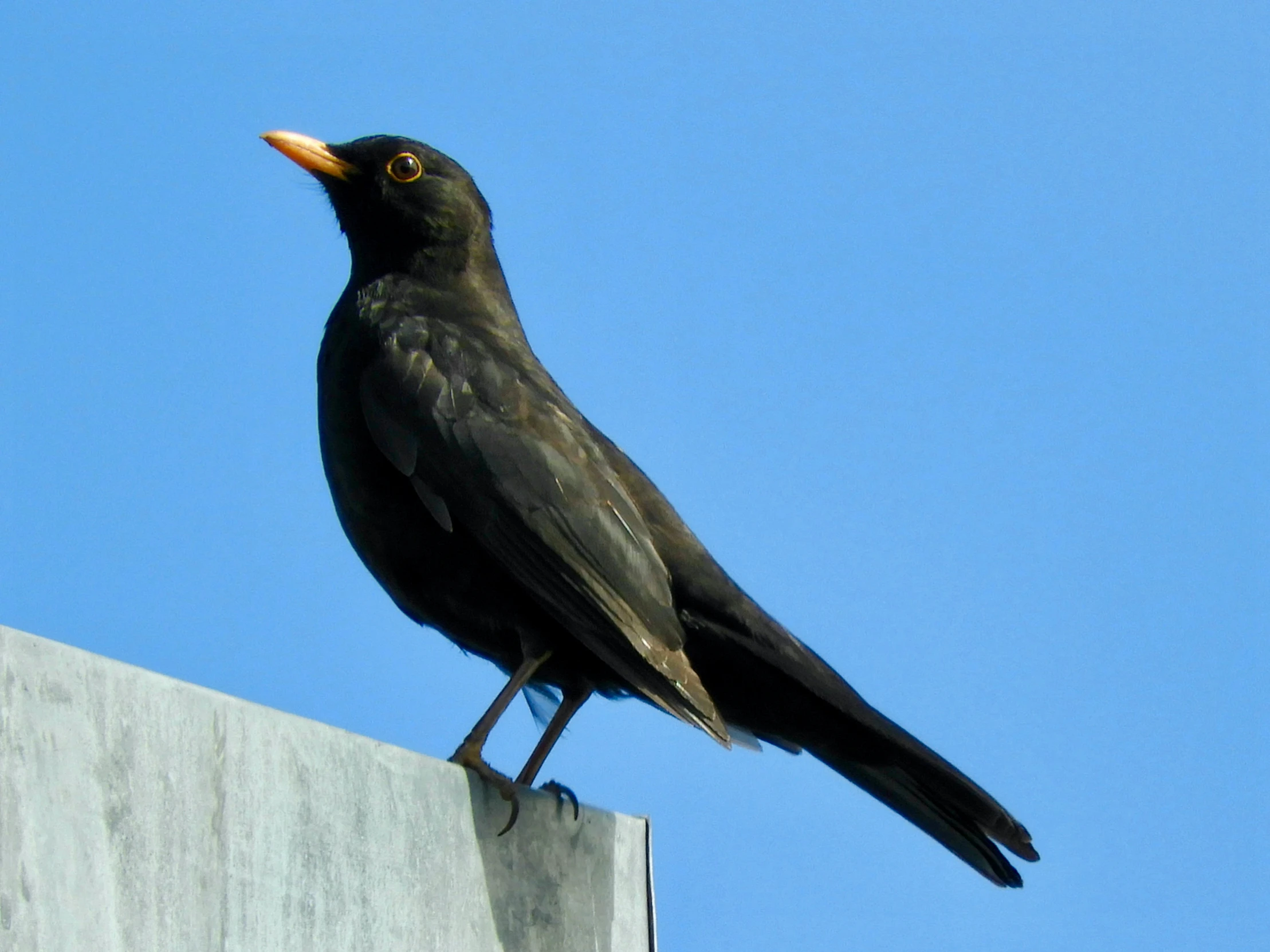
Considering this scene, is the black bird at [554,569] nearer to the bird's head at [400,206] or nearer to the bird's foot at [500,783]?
the bird's foot at [500,783]

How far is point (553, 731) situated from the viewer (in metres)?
4.67

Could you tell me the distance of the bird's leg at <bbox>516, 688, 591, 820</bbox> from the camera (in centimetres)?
461

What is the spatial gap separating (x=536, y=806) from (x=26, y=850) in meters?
1.50

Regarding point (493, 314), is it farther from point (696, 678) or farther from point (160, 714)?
point (160, 714)

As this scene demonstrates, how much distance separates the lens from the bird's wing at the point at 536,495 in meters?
4.18

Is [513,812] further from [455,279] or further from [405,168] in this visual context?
[405,168]

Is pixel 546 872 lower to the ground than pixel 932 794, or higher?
lower

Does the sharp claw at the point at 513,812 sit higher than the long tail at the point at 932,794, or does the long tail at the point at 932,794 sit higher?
the long tail at the point at 932,794

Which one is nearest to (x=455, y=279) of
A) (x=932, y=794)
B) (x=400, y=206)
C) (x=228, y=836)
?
(x=400, y=206)

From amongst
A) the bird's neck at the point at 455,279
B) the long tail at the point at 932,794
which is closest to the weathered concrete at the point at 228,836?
the long tail at the point at 932,794

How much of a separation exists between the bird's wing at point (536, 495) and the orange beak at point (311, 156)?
1067 millimetres

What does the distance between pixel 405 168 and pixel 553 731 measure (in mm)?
2243

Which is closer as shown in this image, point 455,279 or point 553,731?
point 553,731

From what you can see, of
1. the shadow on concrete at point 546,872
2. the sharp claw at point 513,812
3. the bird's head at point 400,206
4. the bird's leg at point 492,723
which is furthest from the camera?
the bird's head at point 400,206
